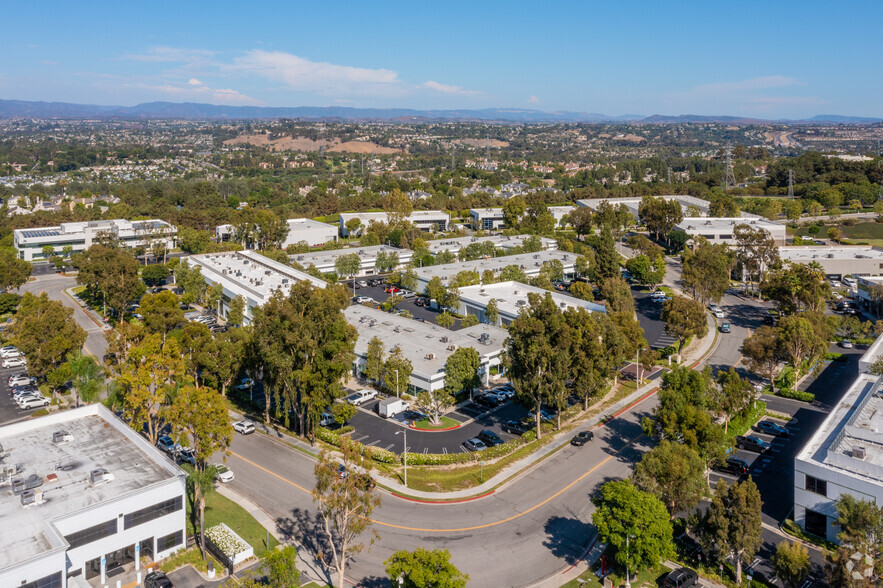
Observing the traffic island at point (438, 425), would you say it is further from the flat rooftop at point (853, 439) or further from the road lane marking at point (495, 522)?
the flat rooftop at point (853, 439)

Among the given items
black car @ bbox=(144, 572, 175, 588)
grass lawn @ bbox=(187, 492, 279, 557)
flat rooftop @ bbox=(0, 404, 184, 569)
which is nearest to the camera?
flat rooftop @ bbox=(0, 404, 184, 569)

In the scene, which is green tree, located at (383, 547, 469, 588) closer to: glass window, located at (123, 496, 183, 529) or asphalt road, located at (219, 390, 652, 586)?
asphalt road, located at (219, 390, 652, 586)

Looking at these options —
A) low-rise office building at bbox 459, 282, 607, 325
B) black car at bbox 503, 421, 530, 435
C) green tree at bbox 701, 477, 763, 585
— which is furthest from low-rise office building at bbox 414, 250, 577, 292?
green tree at bbox 701, 477, 763, 585

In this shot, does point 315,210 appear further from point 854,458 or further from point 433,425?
point 854,458

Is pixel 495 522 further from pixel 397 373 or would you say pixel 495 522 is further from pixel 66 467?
pixel 66 467

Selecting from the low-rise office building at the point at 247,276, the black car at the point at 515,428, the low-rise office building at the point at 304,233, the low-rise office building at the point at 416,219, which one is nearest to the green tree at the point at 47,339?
the low-rise office building at the point at 247,276

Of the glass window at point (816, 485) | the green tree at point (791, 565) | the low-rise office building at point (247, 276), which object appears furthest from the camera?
the low-rise office building at point (247, 276)

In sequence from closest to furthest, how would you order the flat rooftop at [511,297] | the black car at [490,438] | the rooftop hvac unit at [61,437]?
the rooftop hvac unit at [61,437], the black car at [490,438], the flat rooftop at [511,297]
